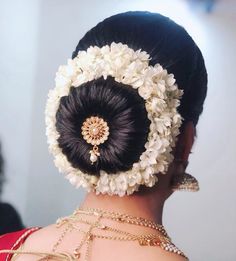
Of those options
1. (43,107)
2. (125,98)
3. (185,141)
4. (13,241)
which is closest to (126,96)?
(125,98)

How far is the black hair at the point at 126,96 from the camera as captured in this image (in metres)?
0.69

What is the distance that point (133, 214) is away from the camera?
2.39ft

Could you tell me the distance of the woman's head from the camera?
2.26ft

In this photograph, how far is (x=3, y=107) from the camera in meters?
1.80

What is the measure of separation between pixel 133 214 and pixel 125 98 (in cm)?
18

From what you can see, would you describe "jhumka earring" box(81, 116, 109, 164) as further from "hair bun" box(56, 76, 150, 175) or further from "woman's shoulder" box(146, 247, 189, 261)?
"woman's shoulder" box(146, 247, 189, 261)

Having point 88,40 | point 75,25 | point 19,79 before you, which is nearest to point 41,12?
point 75,25

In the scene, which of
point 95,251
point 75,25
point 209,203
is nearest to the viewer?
point 95,251

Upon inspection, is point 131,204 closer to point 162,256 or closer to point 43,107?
point 162,256

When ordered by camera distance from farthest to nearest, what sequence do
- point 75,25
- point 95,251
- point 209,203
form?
point 75,25, point 209,203, point 95,251

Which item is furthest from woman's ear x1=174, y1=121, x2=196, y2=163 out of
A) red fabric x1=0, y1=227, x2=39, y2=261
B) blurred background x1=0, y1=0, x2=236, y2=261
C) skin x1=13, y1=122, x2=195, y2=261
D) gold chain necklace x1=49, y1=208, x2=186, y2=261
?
blurred background x1=0, y1=0, x2=236, y2=261

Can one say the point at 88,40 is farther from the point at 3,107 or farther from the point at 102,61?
the point at 3,107

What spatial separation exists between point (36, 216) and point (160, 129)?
1219 mm

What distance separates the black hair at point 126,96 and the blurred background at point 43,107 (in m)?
0.81
